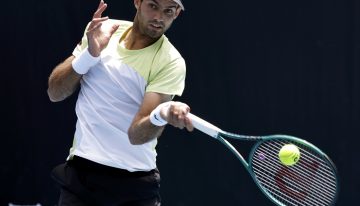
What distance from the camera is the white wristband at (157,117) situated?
9.35ft

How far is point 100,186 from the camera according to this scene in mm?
3184

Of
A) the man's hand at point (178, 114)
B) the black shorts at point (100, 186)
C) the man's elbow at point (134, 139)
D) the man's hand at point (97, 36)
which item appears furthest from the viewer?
the black shorts at point (100, 186)

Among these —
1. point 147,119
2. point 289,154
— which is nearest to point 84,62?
point 147,119

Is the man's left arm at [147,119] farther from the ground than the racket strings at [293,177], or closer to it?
farther from the ground

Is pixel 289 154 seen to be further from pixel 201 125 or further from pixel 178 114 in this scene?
pixel 178 114

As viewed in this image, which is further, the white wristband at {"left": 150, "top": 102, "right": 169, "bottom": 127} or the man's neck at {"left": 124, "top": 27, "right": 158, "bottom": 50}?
the man's neck at {"left": 124, "top": 27, "right": 158, "bottom": 50}

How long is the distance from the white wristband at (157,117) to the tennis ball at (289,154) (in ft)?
1.86

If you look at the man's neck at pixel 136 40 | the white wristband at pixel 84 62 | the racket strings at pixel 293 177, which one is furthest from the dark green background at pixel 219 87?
the white wristband at pixel 84 62

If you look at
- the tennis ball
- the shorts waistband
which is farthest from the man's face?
the tennis ball

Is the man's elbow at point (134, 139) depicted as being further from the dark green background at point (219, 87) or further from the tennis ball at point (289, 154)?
the dark green background at point (219, 87)

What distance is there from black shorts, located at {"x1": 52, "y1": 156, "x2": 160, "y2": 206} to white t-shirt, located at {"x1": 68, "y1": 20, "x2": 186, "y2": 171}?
45 millimetres

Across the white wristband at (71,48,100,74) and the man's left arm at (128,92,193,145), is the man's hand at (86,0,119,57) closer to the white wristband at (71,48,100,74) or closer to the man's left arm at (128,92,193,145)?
the white wristband at (71,48,100,74)

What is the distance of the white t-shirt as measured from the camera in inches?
123

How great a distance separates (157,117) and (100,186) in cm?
51
